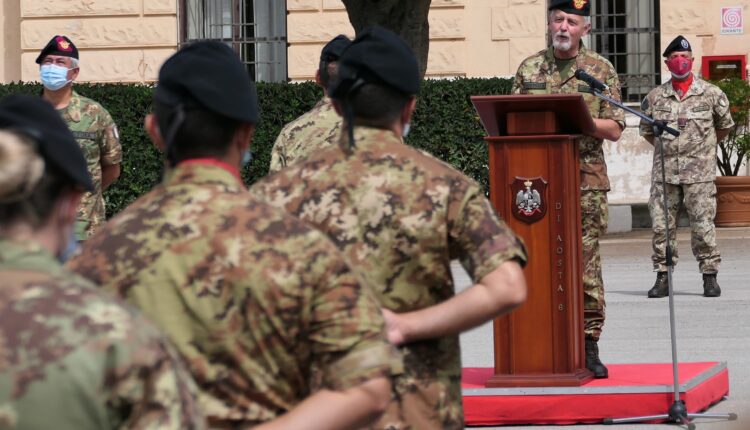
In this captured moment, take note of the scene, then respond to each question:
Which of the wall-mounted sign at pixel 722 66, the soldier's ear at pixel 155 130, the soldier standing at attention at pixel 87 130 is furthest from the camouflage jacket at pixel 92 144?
the wall-mounted sign at pixel 722 66

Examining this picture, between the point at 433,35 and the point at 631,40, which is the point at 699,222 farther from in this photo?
the point at 631,40

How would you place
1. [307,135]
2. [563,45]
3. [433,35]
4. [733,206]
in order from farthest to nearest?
[433,35]
[733,206]
[563,45]
[307,135]

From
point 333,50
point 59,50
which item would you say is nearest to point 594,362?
point 333,50

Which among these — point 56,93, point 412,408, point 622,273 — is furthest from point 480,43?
point 412,408

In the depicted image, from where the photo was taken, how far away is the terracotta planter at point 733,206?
20.1m

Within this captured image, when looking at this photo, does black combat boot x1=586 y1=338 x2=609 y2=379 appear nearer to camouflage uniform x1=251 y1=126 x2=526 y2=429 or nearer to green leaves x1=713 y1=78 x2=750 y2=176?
camouflage uniform x1=251 y1=126 x2=526 y2=429

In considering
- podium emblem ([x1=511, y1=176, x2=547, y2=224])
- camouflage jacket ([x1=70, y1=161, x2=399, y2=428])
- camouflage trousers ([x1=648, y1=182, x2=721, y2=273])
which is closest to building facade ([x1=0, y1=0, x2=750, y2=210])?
camouflage trousers ([x1=648, y1=182, x2=721, y2=273])

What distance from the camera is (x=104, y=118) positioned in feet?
31.5

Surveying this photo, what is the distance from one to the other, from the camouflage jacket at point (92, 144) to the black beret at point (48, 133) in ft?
22.0

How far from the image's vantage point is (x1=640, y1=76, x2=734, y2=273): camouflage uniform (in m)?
13.3

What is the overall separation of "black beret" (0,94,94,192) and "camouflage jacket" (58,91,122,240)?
6709 mm

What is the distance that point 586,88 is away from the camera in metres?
8.38

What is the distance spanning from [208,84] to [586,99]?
214 inches

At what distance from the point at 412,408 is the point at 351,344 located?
983mm
